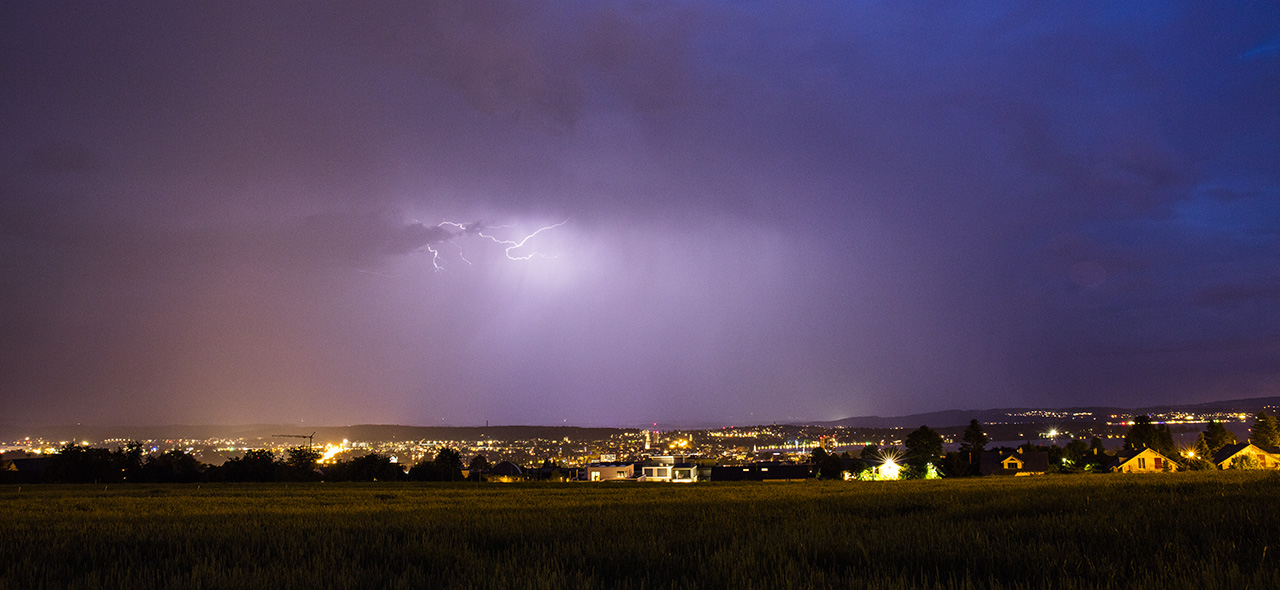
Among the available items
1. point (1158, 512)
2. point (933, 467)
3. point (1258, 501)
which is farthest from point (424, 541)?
point (933, 467)

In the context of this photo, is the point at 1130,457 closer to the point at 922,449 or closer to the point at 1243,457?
the point at 1243,457

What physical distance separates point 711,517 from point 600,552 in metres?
4.71

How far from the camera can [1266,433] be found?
77500 millimetres

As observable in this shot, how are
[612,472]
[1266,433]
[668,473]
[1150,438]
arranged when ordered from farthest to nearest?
1. [612,472]
2. [668,473]
3. [1150,438]
4. [1266,433]

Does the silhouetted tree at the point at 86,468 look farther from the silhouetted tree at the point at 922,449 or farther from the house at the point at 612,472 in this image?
the silhouetted tree at the point at 922,449

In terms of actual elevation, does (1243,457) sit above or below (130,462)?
below

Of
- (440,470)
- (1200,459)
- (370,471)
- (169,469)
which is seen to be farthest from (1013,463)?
(169,469)

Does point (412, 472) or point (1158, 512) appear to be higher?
point (1158, 512)

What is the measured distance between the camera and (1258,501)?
438 inches

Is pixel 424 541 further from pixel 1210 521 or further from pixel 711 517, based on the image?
pixel 1210 521

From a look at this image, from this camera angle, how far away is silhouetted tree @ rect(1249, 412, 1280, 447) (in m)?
76.4

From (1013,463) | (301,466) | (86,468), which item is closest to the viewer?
(86,468)

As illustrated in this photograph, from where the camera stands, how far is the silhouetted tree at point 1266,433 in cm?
7644

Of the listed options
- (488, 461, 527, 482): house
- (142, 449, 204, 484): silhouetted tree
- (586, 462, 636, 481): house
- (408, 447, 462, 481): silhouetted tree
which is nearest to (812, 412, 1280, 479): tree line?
(586, 462, 636, 481): house
